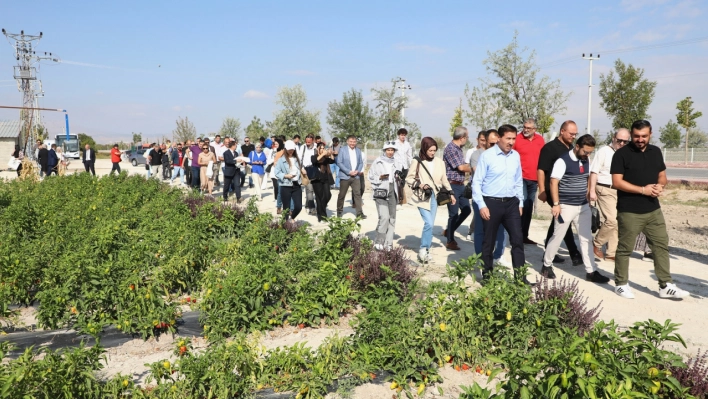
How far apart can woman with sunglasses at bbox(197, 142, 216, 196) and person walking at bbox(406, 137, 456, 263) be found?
33.3ft

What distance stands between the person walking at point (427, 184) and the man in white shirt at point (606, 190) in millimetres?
1930

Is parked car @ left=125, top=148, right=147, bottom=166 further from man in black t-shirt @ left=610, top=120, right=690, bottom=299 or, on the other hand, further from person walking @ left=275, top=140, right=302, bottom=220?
man in black t-shirt @ left=610, top=120, right=690, bottom=299

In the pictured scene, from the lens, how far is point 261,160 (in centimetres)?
1633

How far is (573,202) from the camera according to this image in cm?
720

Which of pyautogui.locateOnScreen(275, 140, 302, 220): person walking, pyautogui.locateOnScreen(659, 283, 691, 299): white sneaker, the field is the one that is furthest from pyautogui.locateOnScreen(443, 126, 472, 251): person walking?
pyautogui.locateOnScreen(275, 140, 302, 220): person walking

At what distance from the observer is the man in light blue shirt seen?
6.73 meters

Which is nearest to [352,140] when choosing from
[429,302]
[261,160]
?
[261,160]

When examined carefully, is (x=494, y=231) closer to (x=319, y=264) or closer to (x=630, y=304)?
(x=630, y=304)

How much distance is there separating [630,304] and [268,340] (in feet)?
12.6

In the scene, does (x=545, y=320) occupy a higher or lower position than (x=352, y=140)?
lower

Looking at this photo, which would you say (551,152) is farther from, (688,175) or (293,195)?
(688,175)

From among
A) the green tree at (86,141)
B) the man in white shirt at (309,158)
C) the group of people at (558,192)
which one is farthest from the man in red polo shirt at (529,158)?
the green tree at (86,141)

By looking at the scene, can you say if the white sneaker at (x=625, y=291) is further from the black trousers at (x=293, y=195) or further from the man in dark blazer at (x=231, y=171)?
the man in dark blazer at (x=231, y=171)

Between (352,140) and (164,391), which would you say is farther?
(352,140)
